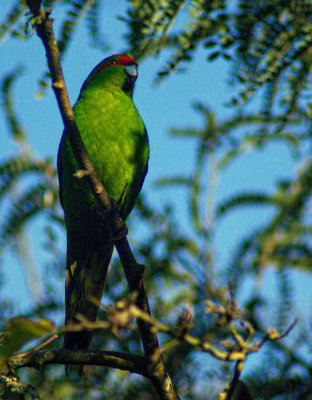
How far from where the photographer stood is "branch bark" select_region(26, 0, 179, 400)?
1202 millimetres

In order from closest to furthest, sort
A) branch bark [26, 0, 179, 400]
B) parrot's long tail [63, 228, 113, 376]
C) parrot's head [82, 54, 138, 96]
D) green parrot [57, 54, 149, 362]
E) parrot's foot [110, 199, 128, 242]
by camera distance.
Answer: branch bark [26, 0, 179, 400] < parrot's foot [110, 199, 128, 242] < parrot's long tail [63, 228, 113, 376] < green parrot [57, 54, 149, 362] < parrot's head [82, 54, 138, 96]

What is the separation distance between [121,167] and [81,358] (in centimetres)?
157

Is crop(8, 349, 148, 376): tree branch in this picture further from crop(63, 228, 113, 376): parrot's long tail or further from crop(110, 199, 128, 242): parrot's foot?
crop(63, 228, 113, 376): parrot's long tail

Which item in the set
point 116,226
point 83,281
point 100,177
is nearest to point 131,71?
point 100,177

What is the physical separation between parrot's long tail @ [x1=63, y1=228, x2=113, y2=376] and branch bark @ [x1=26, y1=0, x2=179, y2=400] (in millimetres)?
520

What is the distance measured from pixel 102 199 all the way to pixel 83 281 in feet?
3.46

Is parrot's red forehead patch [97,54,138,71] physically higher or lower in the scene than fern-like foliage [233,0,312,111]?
lower

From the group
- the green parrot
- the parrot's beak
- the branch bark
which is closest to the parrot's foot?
the branch bark

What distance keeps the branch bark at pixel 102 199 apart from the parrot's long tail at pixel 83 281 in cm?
52

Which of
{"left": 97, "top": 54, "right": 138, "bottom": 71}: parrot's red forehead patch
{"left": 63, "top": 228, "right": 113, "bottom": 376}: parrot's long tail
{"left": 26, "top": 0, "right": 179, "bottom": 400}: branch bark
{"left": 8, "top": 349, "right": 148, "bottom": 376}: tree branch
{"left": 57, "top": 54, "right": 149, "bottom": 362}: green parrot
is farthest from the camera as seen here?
{"left": 97, "top": 54, "right": 138, "bottom": 71}: parrot's red forehead patch

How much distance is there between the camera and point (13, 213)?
278cm

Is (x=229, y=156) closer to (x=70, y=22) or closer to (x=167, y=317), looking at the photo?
(x=167, y=317)

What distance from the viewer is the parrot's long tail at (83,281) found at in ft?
6.91

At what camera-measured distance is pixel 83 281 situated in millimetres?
2783
